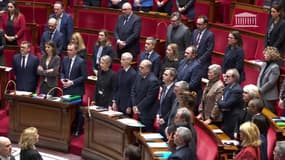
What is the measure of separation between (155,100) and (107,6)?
3.66 m

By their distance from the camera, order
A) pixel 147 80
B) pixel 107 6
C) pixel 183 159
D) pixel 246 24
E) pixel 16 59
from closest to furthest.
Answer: pixel 183 159, pixel 147 80, pixel 16 59, pixel 246 24, pixel 107 6

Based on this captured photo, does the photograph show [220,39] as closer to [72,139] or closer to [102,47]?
[102,47]

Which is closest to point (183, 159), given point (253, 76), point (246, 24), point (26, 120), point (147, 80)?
point (147, 80)

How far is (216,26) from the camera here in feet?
28.1

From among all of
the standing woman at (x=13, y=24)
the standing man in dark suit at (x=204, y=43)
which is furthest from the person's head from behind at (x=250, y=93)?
the standing woman at (x=13, y=24)

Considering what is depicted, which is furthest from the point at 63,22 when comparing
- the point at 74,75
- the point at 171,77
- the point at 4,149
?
the point at 4,149

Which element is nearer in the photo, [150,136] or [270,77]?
[150,136]

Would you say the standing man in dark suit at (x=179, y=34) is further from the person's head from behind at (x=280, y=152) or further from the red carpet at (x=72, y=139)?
the person's head from behind at (x=280, y=152)

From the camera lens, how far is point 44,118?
7746mm

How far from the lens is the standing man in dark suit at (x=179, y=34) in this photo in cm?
787

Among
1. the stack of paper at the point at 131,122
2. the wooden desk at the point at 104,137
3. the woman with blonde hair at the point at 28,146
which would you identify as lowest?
the wooden desk at the point at 104,137

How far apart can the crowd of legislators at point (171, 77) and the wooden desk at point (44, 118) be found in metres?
0.22

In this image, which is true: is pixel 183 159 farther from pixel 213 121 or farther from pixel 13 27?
pixel 13 27

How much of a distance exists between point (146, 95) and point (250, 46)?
6.01ft
